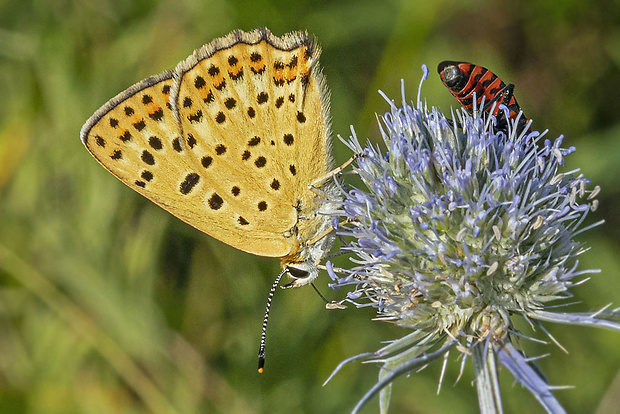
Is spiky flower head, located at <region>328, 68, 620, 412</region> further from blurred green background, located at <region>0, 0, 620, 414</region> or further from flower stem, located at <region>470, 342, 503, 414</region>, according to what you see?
blurred green background, located at <region>0, 0, 620, 414</region>

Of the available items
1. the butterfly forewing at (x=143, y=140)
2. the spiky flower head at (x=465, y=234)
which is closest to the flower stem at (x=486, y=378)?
the spiky flower head at (x=465, y=234)

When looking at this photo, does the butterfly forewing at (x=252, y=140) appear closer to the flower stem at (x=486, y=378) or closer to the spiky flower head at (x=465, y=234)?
the spiky flower head at (x=465, y=234)

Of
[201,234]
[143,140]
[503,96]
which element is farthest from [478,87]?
[201,234]


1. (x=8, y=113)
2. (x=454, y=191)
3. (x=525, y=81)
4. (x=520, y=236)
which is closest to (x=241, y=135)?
(x=454, y=191)

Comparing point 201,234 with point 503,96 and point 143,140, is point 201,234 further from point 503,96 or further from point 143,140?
point 503,96

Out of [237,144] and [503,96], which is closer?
[503,96]

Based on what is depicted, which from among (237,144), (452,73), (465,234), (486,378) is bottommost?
(486,378)

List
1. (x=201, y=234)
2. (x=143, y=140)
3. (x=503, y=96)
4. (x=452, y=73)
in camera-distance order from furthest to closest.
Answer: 1. (x=201, y=234)
2. (x=143, y=140)
3. (x=503, y=96)
4. (x=452, y=73)
